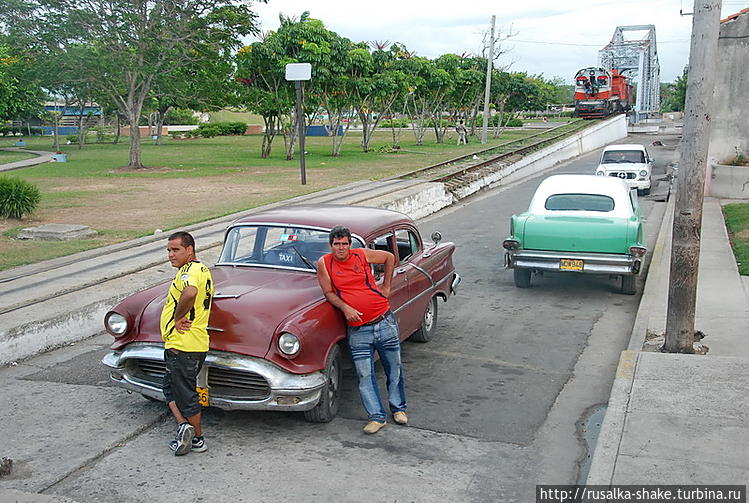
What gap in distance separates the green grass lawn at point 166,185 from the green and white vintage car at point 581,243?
701 centimetres

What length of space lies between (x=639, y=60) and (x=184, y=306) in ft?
293

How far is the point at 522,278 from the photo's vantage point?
1103cm

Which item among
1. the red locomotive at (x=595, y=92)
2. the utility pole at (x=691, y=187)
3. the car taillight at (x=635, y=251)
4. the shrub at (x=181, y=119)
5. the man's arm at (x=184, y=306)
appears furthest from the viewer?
the shrub at (x=181, y=119)

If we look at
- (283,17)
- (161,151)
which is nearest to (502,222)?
(283,17)

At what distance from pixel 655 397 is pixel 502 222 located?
1211cm

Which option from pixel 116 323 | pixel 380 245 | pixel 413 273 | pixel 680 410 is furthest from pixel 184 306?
pixel 680 410

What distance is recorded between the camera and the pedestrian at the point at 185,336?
510 centimetres

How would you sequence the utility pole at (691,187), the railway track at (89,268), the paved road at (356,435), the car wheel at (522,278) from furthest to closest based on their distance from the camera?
the car wheel at (522,278), the railway track at (89,268), the utility pole at (691,187), the paved road at (356,435)

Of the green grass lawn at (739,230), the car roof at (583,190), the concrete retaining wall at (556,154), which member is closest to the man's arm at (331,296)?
the car roof at (583,190)

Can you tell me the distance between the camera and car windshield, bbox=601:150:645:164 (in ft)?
77.0

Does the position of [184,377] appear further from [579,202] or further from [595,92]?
[595,92]

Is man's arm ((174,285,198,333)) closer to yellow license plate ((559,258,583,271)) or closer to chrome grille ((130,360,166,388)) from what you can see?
chrome grille ((130,360,166,388))

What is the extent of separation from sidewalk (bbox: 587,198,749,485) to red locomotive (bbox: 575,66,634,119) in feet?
151

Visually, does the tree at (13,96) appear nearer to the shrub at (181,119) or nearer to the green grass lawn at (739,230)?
the shrub at (181,119)
